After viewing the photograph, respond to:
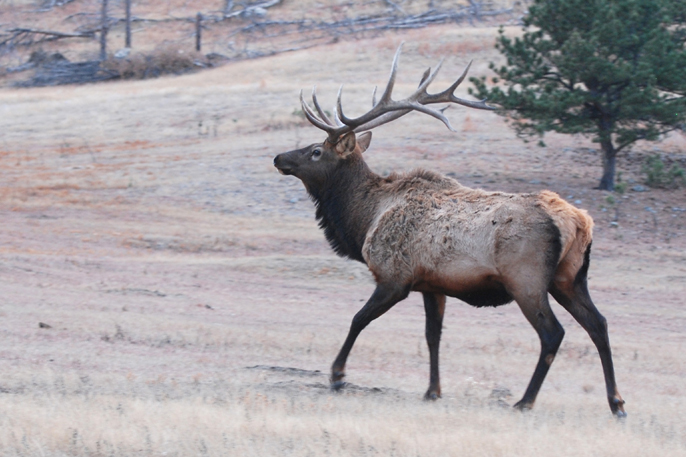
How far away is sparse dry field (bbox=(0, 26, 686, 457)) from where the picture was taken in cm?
600

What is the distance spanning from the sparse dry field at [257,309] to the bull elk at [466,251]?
663 millimetres

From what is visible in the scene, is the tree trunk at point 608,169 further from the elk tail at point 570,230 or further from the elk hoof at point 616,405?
the elk hoof at point 616,405

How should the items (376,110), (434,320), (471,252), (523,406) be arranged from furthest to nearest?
(376,110) → (434,320) → (471,252) → (523,406)

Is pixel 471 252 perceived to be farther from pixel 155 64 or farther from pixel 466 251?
pixel 155 64

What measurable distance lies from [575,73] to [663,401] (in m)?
13.7

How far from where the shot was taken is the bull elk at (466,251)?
24.2ft

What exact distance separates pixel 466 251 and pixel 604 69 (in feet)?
46.1

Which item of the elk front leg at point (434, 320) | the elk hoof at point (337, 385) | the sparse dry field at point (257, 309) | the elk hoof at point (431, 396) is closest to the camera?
the sparse dry field at point (257, 309)

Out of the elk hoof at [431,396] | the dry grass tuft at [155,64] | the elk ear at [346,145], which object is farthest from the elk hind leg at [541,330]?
the dry grass tuft at [155,64]

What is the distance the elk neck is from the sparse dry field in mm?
1382

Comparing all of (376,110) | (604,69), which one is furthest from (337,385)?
(604,69)

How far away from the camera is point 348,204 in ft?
29.7

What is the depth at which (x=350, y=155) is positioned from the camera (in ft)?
31.0

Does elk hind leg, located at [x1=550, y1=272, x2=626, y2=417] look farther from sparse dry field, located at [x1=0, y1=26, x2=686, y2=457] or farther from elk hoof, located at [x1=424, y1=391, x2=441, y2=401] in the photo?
elk hoof, located at [x1=424, y1=391, x2=441, y2=401]
